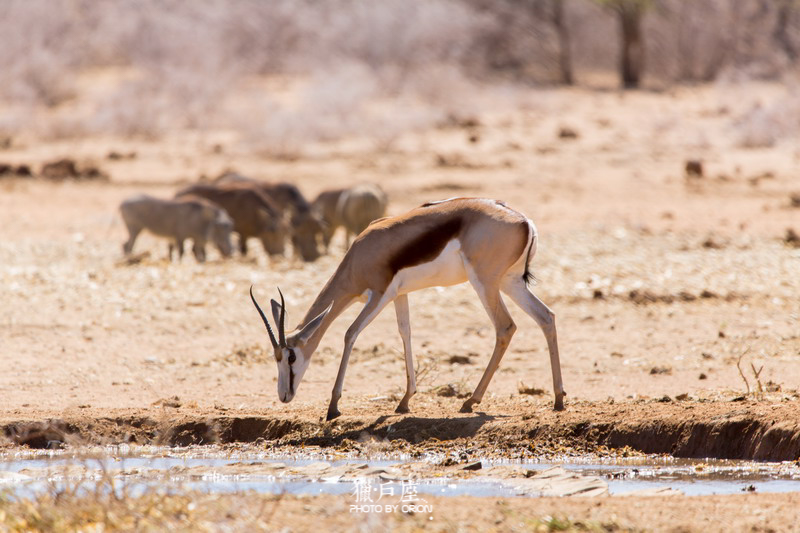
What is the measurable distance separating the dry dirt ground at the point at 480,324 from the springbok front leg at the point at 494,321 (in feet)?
0.62

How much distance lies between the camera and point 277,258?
1680cm

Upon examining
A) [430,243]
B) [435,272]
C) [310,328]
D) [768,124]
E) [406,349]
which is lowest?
[406,349]

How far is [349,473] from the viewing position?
695 cm

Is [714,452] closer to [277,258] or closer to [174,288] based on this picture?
[174,288]

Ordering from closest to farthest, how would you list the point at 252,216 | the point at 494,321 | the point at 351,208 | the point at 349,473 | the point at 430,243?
the point at 349,473, the point at 430,243, the point at 494,321, the point at 351,208, the point at 252,216

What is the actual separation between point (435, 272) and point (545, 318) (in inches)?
32.8

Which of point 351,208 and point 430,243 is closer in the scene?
point 430,243

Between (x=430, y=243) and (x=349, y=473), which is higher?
(x=430, y=243)

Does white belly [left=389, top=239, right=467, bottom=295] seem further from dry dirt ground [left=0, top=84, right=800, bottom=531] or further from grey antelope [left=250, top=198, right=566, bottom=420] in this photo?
dry dirt ground [left=0, top=84, right=800, bottom=531]

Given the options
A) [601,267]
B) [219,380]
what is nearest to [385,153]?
[601,267]

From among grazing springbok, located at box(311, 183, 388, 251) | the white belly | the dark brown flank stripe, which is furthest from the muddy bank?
grazing springbok, located at box(311, 183, 388, 251)

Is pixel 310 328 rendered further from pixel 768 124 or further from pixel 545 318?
pixel 768 124

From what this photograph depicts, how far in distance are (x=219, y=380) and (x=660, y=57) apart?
30427 millimetres

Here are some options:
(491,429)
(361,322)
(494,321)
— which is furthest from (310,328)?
(491,429)
